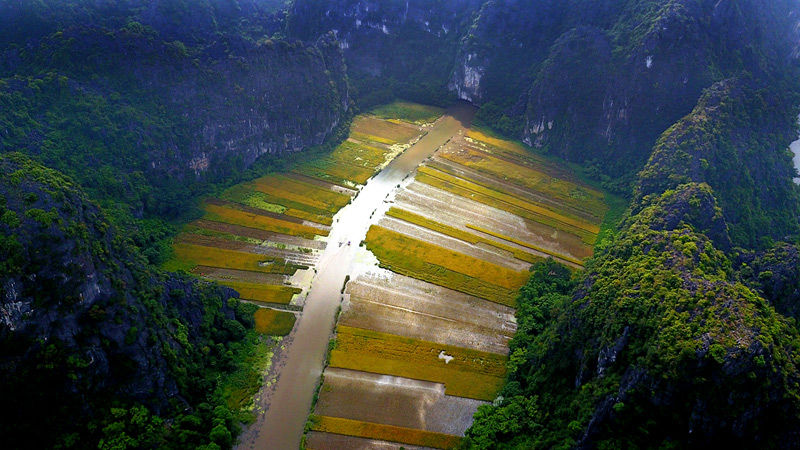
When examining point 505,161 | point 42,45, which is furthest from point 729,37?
point 42,45

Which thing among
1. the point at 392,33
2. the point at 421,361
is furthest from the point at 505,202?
the point at 392,33

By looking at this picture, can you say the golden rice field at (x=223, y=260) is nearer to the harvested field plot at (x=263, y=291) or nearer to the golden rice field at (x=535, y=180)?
the harvested field plot at (x=263, y=291)

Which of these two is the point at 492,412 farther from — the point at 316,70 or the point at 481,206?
the point at 316,70

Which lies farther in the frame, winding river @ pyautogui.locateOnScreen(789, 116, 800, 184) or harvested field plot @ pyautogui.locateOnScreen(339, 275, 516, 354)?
winding river @ pyautogui.locateOnScreen(789, 116, 800, 184)

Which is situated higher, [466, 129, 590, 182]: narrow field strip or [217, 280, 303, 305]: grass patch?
[466, 129, 590, 182]: narrow field strip

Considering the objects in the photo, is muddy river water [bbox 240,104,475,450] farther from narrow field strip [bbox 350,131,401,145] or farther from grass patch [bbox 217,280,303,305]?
narrow field strip [bbox 350,131,401,145]

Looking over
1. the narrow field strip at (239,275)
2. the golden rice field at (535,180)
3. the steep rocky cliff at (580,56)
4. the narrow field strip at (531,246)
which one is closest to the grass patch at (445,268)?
the narrow field strip at (531,246)

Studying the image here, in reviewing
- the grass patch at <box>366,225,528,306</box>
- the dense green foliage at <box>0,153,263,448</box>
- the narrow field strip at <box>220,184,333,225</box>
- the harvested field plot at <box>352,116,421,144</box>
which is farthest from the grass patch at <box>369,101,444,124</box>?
the dense green foliage at <box>0,153,263,448</box>
